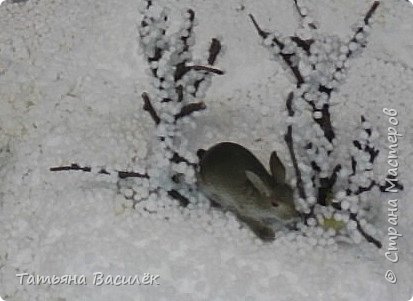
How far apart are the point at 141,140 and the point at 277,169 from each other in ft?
0.59

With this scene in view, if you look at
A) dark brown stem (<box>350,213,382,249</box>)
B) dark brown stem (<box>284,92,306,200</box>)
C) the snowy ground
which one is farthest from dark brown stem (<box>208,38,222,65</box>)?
dark brown stem (<box>350,213,382,249</box>)

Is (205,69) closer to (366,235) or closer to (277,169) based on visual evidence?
(277,169)

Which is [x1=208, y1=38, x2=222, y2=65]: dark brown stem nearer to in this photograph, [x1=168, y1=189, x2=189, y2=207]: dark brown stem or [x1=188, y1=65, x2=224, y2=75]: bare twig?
[x1=188, y1=65, x2=224, y2=75]: bare twig

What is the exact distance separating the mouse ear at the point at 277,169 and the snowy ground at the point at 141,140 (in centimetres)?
8

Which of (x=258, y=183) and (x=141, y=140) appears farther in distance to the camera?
(x=141, y=140)

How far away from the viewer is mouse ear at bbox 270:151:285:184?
0.86 m

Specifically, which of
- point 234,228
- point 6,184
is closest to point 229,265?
point 234,228

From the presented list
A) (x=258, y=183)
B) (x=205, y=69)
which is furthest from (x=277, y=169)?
(x=205, y=69)

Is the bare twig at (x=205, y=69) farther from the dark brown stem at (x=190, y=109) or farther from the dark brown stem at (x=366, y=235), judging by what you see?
the dark brown stem at (x=366, y=235)

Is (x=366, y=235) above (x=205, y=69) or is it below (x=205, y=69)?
below

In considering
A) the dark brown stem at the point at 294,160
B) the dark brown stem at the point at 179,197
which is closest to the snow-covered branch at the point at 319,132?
the dark brown stem at the point at 294,160

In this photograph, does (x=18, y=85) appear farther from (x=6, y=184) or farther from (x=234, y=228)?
(x=234, y=228)

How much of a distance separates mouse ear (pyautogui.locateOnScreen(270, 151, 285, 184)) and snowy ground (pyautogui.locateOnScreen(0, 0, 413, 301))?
3.0 inches

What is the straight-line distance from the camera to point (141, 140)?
3.12 ft
